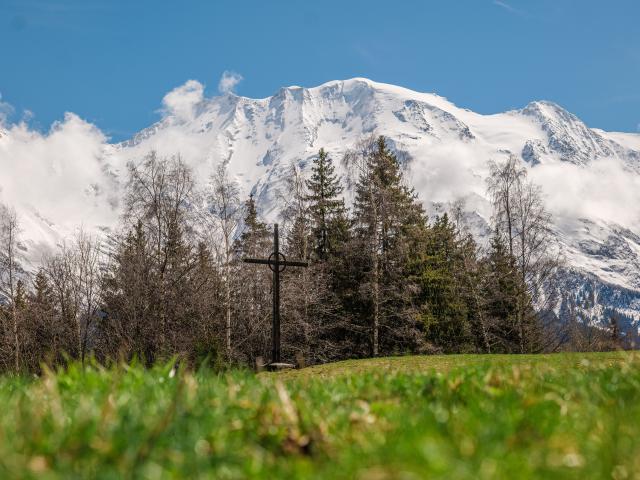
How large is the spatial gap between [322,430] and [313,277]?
3280 centimetres

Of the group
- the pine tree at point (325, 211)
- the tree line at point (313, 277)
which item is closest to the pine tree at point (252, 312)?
the tree line at point (313, 277)

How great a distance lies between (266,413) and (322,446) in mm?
502

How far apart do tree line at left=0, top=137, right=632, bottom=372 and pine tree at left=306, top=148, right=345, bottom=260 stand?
0.09 m

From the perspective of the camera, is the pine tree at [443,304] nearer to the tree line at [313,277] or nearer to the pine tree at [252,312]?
the tree line at [313,277]

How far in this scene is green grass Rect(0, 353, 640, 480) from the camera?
202 cm

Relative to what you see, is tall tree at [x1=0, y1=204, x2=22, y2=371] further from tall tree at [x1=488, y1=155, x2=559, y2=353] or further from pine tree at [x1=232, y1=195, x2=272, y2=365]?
tall tree at [x1=488, y1=155, x2=559, y2=353]

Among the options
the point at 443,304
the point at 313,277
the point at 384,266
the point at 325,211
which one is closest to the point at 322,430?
the point at 384,266

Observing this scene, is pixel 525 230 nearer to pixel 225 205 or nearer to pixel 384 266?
pixel 384 266

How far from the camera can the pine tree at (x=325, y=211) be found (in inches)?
1561

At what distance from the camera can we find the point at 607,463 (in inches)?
84.7

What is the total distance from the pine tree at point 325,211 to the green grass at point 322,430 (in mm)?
33753

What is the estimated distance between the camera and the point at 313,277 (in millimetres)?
35562

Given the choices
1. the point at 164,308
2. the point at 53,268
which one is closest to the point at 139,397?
the point at 164,308

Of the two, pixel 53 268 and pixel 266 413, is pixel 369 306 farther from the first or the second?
pixel 266 413
